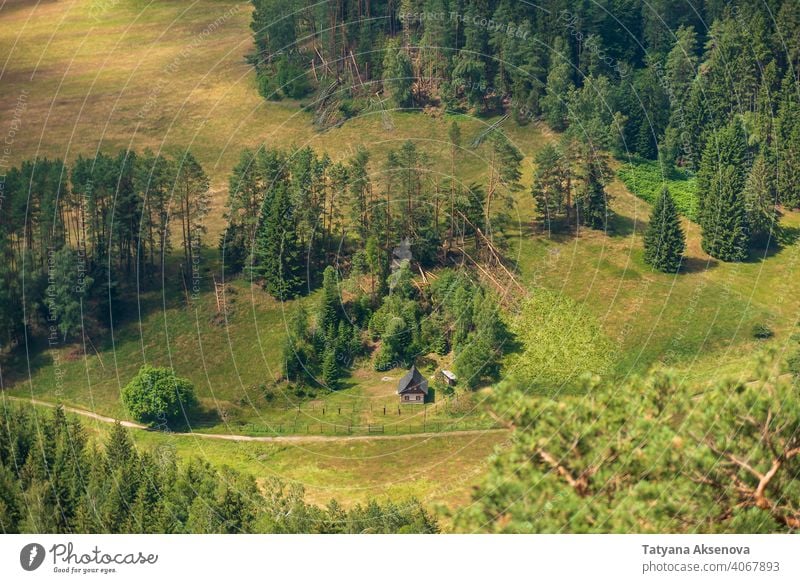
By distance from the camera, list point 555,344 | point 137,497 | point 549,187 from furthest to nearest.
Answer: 1. point 549,187
2. point 555,344
3. point 137,497

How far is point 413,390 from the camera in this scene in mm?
161625

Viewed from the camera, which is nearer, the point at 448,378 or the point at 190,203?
the point at 448,378

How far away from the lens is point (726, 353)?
16662 cm

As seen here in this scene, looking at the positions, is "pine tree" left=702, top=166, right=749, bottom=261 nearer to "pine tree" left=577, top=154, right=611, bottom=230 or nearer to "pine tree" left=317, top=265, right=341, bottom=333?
"pine tree" left=577, top=154, right=611, bottom=230

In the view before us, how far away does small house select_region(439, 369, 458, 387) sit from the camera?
163250 millimetres

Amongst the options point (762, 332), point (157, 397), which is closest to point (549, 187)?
point (762, 332)

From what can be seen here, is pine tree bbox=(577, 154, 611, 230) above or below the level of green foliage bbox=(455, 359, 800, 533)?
above

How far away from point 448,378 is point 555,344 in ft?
43.5

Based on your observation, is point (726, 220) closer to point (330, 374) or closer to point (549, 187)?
point (549, 187)

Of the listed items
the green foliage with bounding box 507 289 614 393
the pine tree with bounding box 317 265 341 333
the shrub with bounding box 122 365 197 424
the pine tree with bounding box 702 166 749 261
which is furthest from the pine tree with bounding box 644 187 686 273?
the shrub with bounding box 122 365 197 424

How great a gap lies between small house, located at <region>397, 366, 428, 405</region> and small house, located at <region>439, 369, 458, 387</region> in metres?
2.27

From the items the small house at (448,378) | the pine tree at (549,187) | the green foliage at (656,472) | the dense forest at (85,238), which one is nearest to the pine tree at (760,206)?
the pine tree at (549,187)

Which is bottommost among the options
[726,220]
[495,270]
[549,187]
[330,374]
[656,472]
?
[330,374]

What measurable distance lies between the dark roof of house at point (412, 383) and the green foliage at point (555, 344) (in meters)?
9.46
